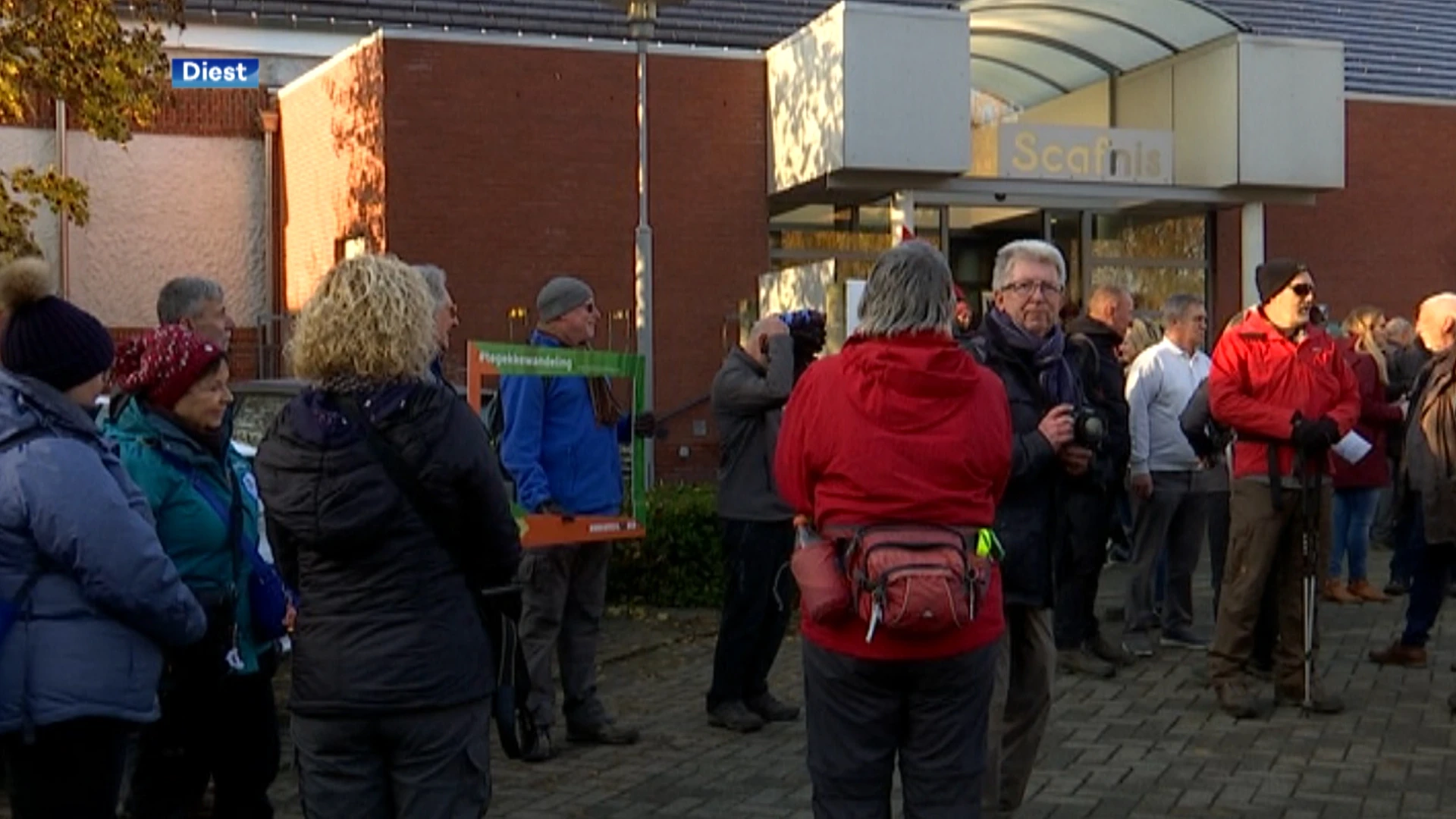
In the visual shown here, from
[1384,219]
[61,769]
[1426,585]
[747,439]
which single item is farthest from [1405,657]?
[1384,219]

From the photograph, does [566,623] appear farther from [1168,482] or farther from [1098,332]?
[1168,482]

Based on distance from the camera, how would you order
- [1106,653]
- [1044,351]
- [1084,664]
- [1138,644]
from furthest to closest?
[1138,644]
[1106,653]
[1084,664]
[1044,351]

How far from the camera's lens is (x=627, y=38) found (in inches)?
738

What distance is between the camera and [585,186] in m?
16.3

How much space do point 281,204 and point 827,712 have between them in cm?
1609

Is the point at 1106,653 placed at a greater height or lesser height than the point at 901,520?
lesser

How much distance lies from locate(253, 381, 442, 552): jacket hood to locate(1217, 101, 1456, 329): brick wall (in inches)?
648

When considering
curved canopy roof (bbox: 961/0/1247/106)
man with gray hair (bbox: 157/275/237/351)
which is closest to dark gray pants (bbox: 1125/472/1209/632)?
man with gray hair (bbox: 157/275/237/351)

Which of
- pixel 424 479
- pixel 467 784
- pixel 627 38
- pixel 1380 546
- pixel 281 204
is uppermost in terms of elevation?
pixel 627 38

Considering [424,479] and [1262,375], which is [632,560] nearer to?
[1262,375]

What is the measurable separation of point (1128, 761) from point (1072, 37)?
12.5 m

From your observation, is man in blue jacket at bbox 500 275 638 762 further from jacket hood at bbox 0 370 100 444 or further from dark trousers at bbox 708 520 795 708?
jacket hood at bbox 0 370 100 444

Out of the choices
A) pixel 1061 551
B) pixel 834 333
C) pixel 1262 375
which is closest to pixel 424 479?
pixel 1061 551

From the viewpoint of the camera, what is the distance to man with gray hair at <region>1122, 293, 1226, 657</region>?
975cm
